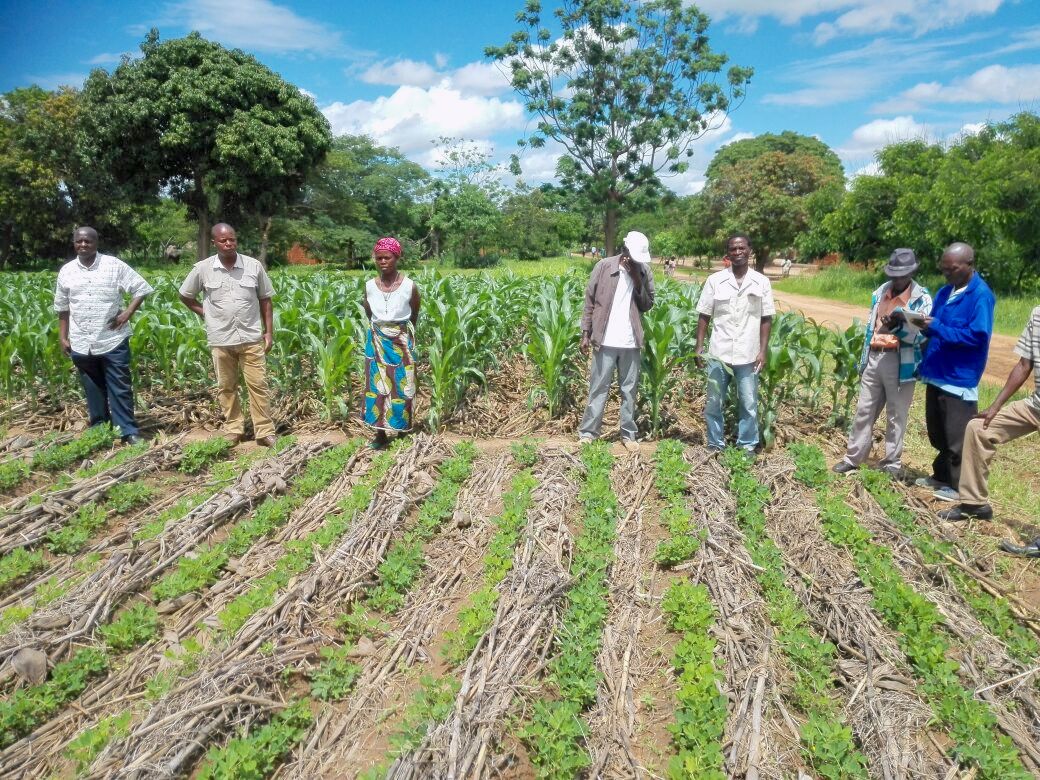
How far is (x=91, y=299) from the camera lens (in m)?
5.19

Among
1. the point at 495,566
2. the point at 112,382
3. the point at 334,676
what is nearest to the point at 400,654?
the point at 334,676

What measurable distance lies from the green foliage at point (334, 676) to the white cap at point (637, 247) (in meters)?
3.32

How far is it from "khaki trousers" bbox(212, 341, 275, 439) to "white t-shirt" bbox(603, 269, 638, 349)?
2837 mm

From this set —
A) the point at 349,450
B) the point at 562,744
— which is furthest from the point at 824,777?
the point at 349,450

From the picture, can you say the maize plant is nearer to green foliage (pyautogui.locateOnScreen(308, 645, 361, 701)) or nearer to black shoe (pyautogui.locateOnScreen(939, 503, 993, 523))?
black shoe (pyautogui.locateOnScreen(939, 503, 993, 523))

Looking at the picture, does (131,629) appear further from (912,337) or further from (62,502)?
(912,337)

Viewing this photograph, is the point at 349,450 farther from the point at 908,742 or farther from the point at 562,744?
the point at 908,742

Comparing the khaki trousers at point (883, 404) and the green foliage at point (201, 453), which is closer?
the khaki trousers at point (883, 404)

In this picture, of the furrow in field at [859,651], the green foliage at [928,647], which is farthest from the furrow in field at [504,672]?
the green foliage at [928,647]

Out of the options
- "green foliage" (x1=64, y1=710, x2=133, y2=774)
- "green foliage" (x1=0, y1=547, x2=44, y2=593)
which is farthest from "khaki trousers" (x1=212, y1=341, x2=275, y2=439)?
"green foliage" (x1=64, y1=710, x2=133, y2=774)

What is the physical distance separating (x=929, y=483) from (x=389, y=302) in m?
4.21

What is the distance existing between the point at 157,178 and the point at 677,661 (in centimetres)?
2187

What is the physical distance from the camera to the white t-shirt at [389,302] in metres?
5.11

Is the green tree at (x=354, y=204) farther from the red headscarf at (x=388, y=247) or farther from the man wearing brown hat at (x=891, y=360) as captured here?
the man wearing brown hat at (x=891, y=360)
